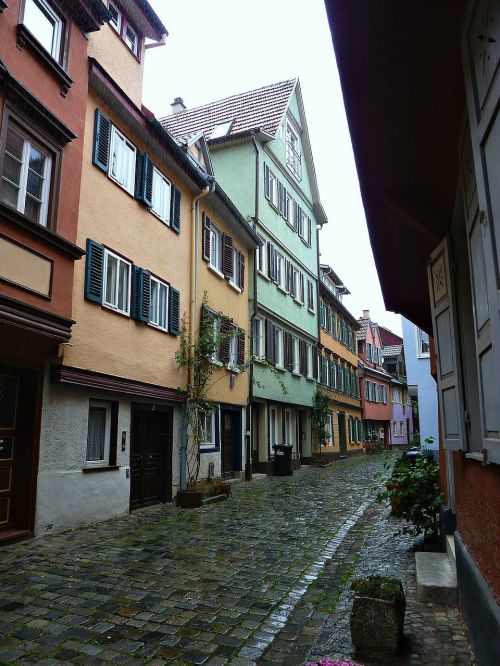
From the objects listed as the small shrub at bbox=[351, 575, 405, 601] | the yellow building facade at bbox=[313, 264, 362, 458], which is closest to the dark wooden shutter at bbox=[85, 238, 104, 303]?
the small shrub at bbox=[351, 575, 405, 601]

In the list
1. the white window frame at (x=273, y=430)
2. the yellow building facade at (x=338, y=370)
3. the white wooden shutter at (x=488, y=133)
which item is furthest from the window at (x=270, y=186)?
the white wooden shutter at (x=488, y=133)

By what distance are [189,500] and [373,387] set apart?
32399 mm

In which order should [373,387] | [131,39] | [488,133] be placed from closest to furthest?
[488,133], [131,39], [373,387]

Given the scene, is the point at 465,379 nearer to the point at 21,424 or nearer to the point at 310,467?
the point at 21,424

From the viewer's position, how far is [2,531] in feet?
25.1

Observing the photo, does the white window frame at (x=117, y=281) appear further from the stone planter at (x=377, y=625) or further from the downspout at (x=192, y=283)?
the stone planter at (x=377, y=625)

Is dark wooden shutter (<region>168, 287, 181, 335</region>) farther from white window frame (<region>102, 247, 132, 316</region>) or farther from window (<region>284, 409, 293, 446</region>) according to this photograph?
window (<region>284, 409, 293, 446</region>)

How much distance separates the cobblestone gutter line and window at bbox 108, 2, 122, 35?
10150 mm

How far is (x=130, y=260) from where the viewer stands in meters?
10.9

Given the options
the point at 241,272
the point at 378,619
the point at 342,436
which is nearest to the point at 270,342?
the point at 241,272

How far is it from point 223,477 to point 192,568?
9595 millimetres

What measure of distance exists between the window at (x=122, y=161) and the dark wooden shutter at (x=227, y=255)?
5.20 meters

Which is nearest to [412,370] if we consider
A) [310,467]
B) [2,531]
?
[310,467]

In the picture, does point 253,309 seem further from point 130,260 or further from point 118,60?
point 118,60
